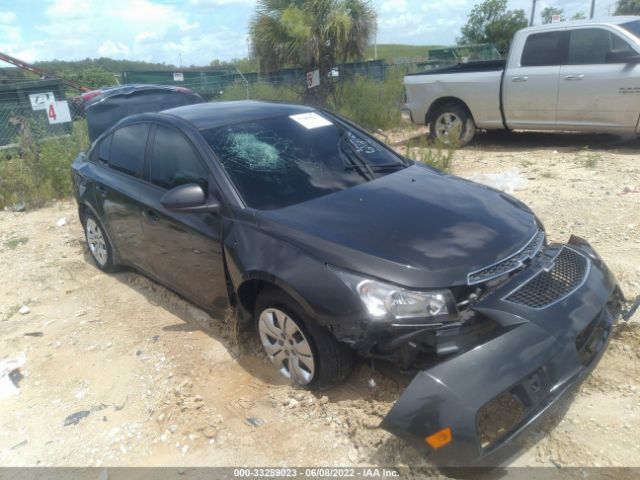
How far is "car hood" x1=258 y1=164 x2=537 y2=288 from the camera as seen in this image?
258 cm

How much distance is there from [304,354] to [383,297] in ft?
2.13

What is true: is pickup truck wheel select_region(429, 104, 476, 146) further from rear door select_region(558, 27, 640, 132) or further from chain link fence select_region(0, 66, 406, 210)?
rear door select_region(558, 27, 640, 132)

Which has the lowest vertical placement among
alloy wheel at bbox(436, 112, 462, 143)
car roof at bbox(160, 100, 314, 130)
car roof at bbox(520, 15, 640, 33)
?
alloy wheel at bbox(436, 112, 462, 143)

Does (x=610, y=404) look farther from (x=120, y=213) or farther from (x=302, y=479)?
(x=120, y=213)

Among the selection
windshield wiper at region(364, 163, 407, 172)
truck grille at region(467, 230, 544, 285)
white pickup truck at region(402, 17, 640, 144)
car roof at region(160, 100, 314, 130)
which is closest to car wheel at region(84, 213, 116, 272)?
car roof at region(160, 100, 314, 130)

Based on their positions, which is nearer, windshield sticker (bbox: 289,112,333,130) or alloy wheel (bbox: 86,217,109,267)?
windshield sticker (bbox: 289,112,333,130)

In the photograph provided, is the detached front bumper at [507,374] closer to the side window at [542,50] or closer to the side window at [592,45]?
the side window at [592,45]

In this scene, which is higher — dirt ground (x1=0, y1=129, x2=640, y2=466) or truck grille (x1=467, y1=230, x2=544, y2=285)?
truck grille (x1=467, y1=230, x2=544, y2=285)

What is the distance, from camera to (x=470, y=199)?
3.29m

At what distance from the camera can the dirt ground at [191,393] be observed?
2609mm

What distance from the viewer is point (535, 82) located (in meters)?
8.10

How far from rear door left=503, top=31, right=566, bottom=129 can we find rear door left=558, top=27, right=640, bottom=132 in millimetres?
139

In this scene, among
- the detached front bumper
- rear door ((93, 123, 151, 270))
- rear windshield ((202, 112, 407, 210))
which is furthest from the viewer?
rear door ((93, 123, 151, 270))

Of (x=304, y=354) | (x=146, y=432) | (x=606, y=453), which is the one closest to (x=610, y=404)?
(x=606, y=453)
